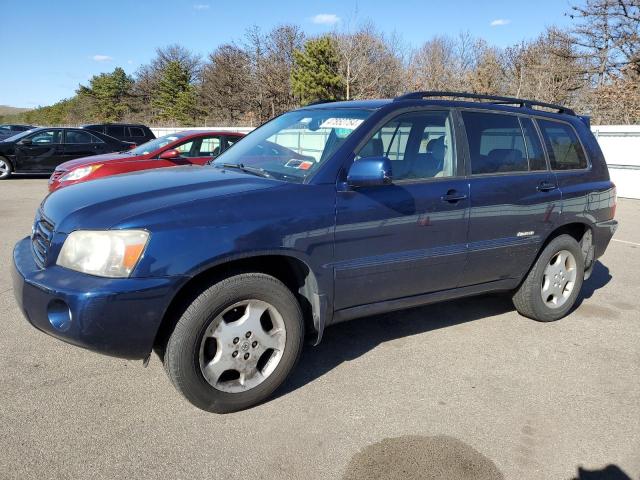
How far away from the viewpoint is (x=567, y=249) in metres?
4.49

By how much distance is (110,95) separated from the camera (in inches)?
2334

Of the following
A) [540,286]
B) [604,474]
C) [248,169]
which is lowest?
[604,474]

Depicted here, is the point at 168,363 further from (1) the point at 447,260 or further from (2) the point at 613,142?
(2) the point at 613,142

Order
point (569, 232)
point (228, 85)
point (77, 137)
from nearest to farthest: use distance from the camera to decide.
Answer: point (569, 232) → point (77, 137) → point (228, 85)

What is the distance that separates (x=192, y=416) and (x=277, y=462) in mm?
625

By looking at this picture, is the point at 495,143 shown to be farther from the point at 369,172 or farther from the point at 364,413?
the point at 364,413

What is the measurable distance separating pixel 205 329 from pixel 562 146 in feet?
11.5

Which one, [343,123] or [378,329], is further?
[378,329]

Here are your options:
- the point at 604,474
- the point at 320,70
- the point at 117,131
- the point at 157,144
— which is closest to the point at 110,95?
the point at 320,70

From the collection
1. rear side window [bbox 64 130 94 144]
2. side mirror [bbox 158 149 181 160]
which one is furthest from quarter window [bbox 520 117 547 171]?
rear side window [bbox 64 130 94 144]

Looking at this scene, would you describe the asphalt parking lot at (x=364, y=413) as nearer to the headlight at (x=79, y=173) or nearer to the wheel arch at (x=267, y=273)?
the wheel arch at (x=267, y=273)

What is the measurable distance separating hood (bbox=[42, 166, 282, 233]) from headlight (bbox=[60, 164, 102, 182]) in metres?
5.38

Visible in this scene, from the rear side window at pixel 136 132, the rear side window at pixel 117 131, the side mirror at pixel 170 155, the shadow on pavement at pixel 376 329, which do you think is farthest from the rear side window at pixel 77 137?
the shadow on pavement at pixel 376 329

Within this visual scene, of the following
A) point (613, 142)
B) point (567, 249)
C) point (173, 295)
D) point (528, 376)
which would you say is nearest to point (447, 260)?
point (528, 376)
